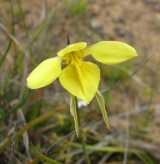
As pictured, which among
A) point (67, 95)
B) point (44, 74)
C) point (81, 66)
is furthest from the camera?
point (67, 95)

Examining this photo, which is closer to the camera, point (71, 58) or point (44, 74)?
point (44, 74)

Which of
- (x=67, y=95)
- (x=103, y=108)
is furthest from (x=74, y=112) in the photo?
(x=67, y=95)

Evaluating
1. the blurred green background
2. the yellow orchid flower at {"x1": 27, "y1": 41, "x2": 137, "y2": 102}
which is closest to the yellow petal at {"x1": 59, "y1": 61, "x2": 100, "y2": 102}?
the yellow orchid flower at {"x1": 27, "y1": 41, "x2": 137, "y2": 102}

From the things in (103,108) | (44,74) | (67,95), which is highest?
(44,74)

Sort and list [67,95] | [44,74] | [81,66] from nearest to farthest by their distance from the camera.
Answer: [44,74]
[81,66]
[67,95]

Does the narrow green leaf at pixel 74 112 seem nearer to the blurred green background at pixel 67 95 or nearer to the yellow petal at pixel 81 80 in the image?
the yellow petal at pixel 81 80

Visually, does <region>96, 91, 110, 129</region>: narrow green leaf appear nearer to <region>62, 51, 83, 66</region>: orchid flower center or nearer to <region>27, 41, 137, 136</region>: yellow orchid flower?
<region>27, 41, 137, 136</region>: yellow orchid flower

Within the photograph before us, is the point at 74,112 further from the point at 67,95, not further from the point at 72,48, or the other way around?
the point at 67,95
